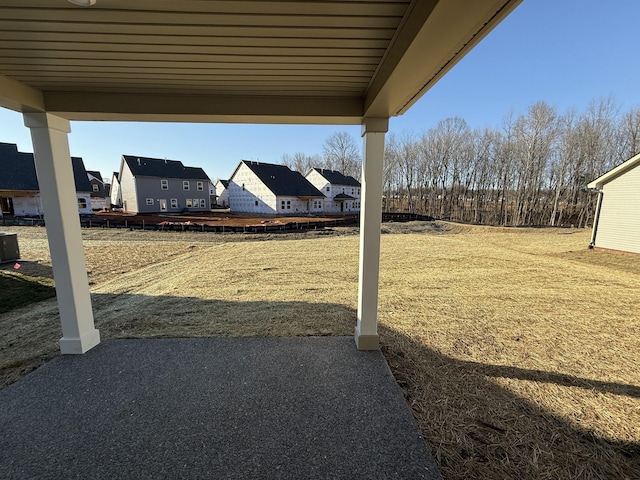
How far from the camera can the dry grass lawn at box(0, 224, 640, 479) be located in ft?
7.79

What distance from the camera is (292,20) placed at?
181cm

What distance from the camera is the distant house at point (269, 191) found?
29938mm

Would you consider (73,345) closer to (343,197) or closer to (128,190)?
(128,190)

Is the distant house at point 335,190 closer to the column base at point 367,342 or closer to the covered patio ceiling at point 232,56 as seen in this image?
the column base at point 367,342

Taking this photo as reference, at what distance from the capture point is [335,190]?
3716 centimetres

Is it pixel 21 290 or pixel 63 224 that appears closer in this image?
pixel 63 224

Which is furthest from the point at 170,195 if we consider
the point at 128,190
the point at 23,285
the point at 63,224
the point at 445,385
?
the point at 445,385

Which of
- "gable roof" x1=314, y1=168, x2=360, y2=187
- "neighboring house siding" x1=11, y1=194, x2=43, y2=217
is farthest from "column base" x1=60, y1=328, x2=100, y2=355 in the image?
"gable roof" x1=314, y1=168, x2=360, y2=187

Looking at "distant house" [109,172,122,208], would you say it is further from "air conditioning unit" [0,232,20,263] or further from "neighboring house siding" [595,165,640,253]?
"neighboring house siding" [595,165,640,253]

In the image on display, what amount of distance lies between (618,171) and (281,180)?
88.1ft

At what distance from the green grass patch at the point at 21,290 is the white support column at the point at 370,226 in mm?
6978

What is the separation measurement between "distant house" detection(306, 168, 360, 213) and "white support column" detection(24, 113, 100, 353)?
33306 millimetres

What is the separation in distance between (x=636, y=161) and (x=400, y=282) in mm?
11663

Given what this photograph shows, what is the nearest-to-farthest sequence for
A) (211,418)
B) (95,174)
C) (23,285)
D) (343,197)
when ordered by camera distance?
1. (211,418)
2. (23,285)
3. (343,197)
4. (95,174)
